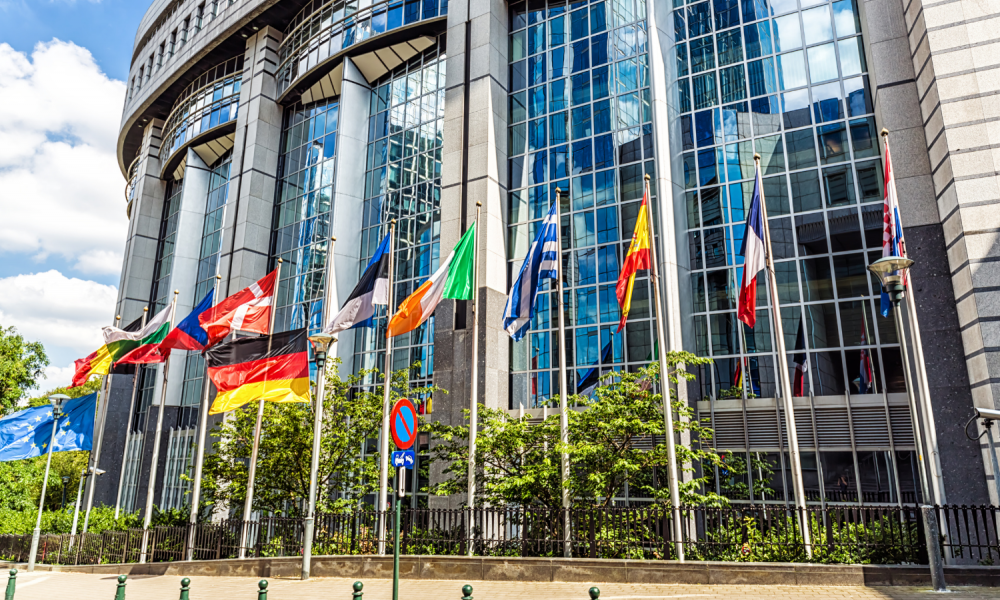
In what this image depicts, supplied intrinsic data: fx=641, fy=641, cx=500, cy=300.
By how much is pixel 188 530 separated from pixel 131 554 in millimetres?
3943

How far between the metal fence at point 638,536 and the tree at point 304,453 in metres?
1.62

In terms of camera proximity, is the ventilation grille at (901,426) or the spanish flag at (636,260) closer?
the spanish flag at (636,260)

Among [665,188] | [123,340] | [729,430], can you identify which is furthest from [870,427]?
[123,340]

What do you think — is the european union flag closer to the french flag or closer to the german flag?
the german flag

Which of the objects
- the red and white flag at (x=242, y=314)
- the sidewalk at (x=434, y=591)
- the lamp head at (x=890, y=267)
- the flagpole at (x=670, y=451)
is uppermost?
the red and white flag at (x=242, y=314)

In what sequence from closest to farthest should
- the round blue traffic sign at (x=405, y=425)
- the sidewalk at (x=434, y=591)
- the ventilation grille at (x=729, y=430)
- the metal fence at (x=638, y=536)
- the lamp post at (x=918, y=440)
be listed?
the lamp post at (x=918, y=440) → the sidewalk at (x=434, y=591) → the metal fence at (x=638, y=536) → the round blue traffic sign at (x=405, y=425) → the ventilation grille at (x=729, y=430)

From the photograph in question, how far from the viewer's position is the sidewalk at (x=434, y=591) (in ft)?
38.6

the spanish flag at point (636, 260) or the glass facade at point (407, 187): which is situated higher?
the glass facade at point (407, 187)

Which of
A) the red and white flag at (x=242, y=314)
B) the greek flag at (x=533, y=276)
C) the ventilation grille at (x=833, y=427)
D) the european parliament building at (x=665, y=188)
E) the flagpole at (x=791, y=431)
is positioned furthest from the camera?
the ventilation grille at (x=833, y=427)

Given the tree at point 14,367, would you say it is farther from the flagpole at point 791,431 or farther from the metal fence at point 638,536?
the flagpole at point 791,431

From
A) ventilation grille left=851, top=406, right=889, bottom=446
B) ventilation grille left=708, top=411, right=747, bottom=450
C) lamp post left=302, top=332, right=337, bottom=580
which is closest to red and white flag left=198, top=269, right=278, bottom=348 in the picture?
lamp post left=302, top=332, right=337, bottom=580

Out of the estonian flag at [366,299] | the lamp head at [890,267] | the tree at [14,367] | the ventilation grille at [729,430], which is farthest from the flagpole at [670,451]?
the tree at [14,367]

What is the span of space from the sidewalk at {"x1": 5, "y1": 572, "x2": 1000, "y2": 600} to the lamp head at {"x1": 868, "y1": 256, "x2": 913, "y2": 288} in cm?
575

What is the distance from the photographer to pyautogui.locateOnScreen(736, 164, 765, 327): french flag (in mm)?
15492
